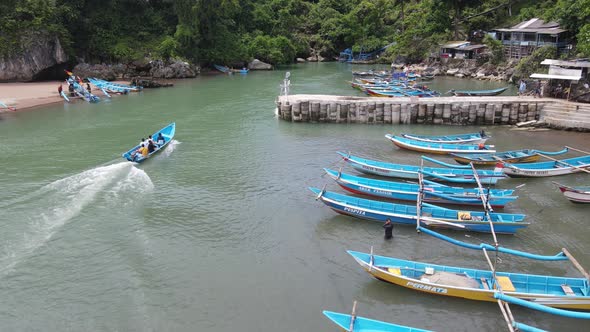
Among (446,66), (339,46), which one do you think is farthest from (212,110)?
(339,46)

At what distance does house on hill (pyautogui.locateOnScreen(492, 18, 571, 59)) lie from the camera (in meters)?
53.9

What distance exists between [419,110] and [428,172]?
15324 millimetres

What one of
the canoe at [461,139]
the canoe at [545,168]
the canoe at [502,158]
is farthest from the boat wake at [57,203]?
the canoe at [545,168]

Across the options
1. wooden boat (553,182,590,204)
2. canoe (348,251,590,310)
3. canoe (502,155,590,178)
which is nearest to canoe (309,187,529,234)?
canoe (348,251,590,310)

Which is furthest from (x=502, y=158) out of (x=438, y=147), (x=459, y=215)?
(x=459, y=215)

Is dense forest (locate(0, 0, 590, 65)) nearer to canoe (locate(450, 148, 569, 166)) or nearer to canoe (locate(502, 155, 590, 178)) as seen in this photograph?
canoe (locate(450, 148, 569, 166))

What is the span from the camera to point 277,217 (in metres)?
21.8

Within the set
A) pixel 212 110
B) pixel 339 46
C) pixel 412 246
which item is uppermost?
pixel 339 46

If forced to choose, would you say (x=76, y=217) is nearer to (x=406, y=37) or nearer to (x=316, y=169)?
(x=316, y=169)

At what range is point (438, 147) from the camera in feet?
98.8

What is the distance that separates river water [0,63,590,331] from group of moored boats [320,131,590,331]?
707mm

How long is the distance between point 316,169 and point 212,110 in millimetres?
21698

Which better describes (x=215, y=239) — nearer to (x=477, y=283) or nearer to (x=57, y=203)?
(x=57, y=203)

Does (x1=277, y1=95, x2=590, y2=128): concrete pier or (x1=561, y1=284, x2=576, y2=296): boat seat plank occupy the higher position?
(x1=277, y1=95, x2=590, y2=128): concrete pier
